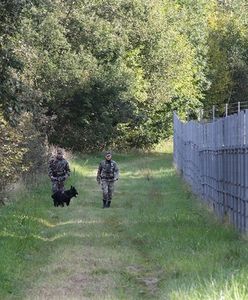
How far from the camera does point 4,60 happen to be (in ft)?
44.8

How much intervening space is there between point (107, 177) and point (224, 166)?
5407 mm

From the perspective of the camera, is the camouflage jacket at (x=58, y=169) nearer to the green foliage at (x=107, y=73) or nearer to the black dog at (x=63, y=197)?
the black dog at (x=63, y=197)

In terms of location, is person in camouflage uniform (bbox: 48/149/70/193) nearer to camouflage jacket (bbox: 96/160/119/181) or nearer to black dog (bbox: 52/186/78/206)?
black dog (bbox: 52/186/78/206)

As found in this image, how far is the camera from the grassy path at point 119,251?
9711 mm

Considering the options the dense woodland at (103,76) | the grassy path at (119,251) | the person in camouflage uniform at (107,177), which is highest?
the dense woodland at (103,76)

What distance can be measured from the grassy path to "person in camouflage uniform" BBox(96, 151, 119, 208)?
14.5 inches

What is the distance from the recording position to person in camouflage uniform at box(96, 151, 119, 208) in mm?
20781

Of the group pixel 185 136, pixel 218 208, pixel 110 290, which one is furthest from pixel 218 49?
pixel 110 290

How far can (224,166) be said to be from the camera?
16.5m

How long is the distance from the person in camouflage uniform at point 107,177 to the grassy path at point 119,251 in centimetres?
37

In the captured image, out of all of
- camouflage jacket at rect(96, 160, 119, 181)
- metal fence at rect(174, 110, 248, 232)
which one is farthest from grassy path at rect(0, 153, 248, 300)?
camouflage jacket at rect(96, 160, 119, 181)

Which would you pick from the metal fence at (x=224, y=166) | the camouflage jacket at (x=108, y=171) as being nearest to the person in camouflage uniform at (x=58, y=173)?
the camouflage jacket at (x=108, y=171)

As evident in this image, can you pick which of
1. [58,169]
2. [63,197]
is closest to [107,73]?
[58,169]

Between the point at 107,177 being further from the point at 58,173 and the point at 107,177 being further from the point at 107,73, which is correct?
the point at 107,73
